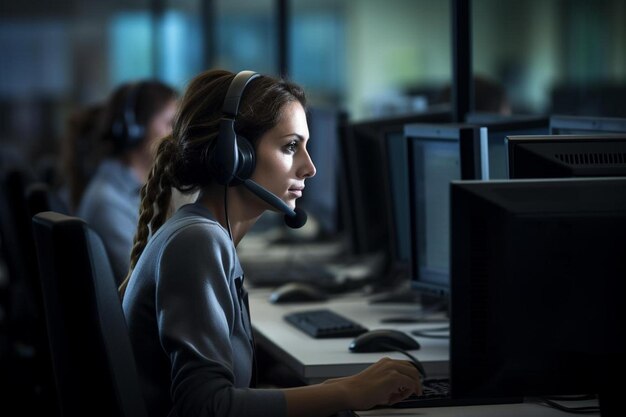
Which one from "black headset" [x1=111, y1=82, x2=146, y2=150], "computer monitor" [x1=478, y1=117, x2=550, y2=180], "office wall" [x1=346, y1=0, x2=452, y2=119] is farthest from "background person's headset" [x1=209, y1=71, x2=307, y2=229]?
"office wall" [x1=346, y1=0, x2=452, y2=119]

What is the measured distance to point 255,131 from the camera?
173 cm

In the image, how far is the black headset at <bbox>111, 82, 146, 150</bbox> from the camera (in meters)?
3.04

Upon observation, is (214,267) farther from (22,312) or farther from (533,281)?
(22,312)

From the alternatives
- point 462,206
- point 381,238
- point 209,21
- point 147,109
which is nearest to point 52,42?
point 209,21

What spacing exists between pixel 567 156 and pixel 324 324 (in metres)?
0.79

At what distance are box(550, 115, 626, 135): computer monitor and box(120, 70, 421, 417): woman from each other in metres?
0.51

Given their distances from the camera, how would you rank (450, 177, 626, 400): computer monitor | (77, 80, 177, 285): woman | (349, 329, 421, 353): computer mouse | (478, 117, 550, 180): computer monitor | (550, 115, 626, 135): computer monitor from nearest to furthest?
(450, 177, 626, 400): computer monitor
(550, 115, 626, 135): computer monitor
(349, 329, 421, 353): computer mouse
(478, 117, 550, 180): computer monitor
(77, 80, 177, 285): woman

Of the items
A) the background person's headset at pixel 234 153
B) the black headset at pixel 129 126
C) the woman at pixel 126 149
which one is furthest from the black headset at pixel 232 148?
the black headset at pixel 129 126

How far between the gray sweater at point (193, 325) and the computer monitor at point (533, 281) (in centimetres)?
32

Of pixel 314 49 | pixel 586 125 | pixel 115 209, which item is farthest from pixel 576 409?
pixel 314 49

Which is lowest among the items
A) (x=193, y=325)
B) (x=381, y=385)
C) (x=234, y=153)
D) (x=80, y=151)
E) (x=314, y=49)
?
(x=381, y=385)

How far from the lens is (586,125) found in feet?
6.19

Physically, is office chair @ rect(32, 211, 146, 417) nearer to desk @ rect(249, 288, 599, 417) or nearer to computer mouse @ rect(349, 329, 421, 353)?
desk @ rect(249, 288, 599, 417)

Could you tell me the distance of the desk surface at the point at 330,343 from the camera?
6.10ft
